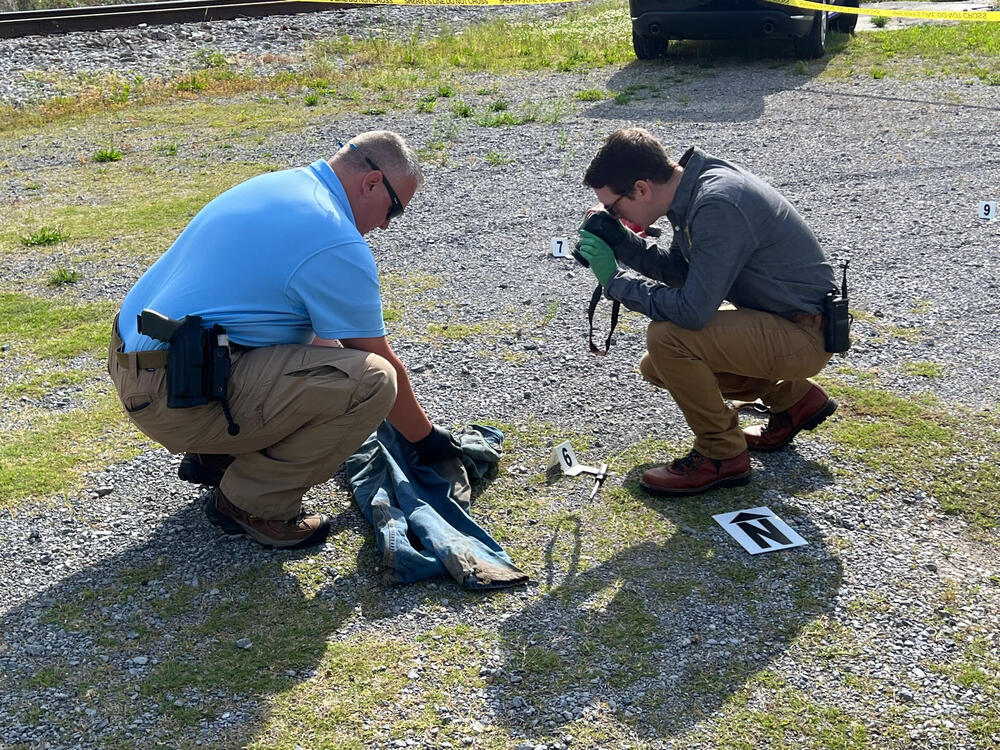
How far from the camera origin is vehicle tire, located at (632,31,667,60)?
1386cm

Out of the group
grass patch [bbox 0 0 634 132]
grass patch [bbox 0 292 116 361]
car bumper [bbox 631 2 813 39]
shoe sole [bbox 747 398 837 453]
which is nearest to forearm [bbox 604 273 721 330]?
shoe sole [bbox 747 398 837 453]

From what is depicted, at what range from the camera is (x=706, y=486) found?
4.48m

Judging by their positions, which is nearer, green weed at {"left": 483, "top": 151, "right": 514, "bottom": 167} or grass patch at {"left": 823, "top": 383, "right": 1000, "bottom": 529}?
grass patch at {"left": 823, "top": 383, "right": 1000, "bottom": 529}

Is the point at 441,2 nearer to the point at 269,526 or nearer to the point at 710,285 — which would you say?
the point at 710,285

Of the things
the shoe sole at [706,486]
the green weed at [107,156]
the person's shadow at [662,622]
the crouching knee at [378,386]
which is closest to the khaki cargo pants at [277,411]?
the crouching knee at [378,386]

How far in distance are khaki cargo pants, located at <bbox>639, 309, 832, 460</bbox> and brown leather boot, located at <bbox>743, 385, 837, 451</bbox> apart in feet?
0.97

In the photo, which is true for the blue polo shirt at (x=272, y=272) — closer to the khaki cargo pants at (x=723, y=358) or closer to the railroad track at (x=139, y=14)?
the khaki cargo pants at (x=723, y=358)

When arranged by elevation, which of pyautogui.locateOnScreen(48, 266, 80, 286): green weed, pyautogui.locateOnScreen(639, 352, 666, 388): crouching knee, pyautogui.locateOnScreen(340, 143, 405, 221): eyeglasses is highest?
pyautogui.locateOnScreen(340, 143, 405, 221): eyeglasses

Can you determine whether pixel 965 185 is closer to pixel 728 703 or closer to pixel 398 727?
pixel 728 703

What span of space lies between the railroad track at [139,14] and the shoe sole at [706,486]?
46.6 ft

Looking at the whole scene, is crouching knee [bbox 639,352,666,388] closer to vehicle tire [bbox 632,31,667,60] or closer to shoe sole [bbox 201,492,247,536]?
shoe sole [bbox 201,492,247,536]

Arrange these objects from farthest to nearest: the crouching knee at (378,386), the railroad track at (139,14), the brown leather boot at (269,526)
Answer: the railroad track at (139,14), the brown leather boot at (269,526), the crouching knee at (378,386)

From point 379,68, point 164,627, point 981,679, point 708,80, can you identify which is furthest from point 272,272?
point 379,68

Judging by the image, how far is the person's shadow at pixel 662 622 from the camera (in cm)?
336
